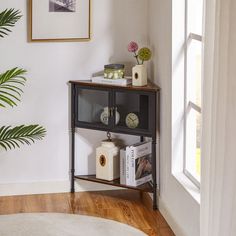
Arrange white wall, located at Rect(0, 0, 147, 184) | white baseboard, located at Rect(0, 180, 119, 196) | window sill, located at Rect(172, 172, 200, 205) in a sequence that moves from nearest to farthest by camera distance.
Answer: window sill, located at Rect(172, 172, 200, 205)
white wall, located at Rect(0, 0, 147, 184)
white baseboard, located at Rect(0, 180, 119, 196)

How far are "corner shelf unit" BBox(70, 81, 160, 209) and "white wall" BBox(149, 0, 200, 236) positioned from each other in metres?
0.07

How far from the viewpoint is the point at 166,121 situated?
4.16m

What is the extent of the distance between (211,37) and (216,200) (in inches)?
26.4

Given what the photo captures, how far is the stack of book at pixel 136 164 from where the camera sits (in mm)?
4438

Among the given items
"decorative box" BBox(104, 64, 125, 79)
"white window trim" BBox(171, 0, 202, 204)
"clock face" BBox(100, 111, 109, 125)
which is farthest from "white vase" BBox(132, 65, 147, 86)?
"white window trim" BBox(171, 0, 202, 204)

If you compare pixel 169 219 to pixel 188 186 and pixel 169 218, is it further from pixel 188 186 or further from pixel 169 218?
pixel 188 186

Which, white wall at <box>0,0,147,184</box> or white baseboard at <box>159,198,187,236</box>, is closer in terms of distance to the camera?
white baseboard at <box>159,198,187,236</box>

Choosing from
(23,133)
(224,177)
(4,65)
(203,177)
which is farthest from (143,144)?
(224,177)

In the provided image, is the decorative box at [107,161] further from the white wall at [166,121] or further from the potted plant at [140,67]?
the potted plant at [140,67]

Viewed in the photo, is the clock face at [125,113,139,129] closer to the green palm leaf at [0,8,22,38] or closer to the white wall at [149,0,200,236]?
the white wall at [149,0,200,236]

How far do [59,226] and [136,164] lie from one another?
0.74 meters

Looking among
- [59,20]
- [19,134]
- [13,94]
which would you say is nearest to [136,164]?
[19,134]

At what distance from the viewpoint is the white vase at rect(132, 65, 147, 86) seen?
4.36 meters

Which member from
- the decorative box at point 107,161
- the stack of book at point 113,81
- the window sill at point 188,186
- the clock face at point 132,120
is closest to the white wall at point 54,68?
the stack of book at point 113,81
